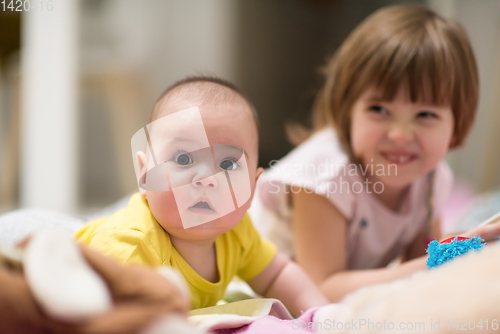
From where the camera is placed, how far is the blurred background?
156 centimetres

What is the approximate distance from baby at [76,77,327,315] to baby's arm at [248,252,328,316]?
105mm

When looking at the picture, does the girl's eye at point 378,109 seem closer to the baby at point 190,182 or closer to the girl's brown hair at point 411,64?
the girl's brown hair at point 411,64

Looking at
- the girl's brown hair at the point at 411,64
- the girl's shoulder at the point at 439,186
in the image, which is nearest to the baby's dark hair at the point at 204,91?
→ the girl's brown hair at the point at 411,64

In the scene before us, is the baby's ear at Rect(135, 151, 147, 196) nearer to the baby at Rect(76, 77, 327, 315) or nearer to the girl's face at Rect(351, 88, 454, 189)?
the baby at Rect(76, 77, 327, 315)

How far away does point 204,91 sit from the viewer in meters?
0.47

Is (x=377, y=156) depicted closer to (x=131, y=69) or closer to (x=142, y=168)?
(x=142, y=168)

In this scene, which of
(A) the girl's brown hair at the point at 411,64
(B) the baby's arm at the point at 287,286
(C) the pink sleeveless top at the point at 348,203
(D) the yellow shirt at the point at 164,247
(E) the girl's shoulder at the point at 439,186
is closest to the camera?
(D) the yellow shirt at the point at 164,247

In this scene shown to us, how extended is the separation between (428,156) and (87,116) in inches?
53.7

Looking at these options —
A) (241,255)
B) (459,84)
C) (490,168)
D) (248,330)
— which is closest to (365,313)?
(248,330)

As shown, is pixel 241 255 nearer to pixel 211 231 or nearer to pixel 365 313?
pixel 211 231

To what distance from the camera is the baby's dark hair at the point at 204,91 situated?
18.2 inches

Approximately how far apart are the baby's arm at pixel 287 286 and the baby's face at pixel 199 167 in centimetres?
17

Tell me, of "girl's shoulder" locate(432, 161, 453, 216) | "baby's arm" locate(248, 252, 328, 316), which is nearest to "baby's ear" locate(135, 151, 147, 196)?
"baby's arm" locate(248, 252, 328, 316)

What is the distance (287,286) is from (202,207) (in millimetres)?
228
